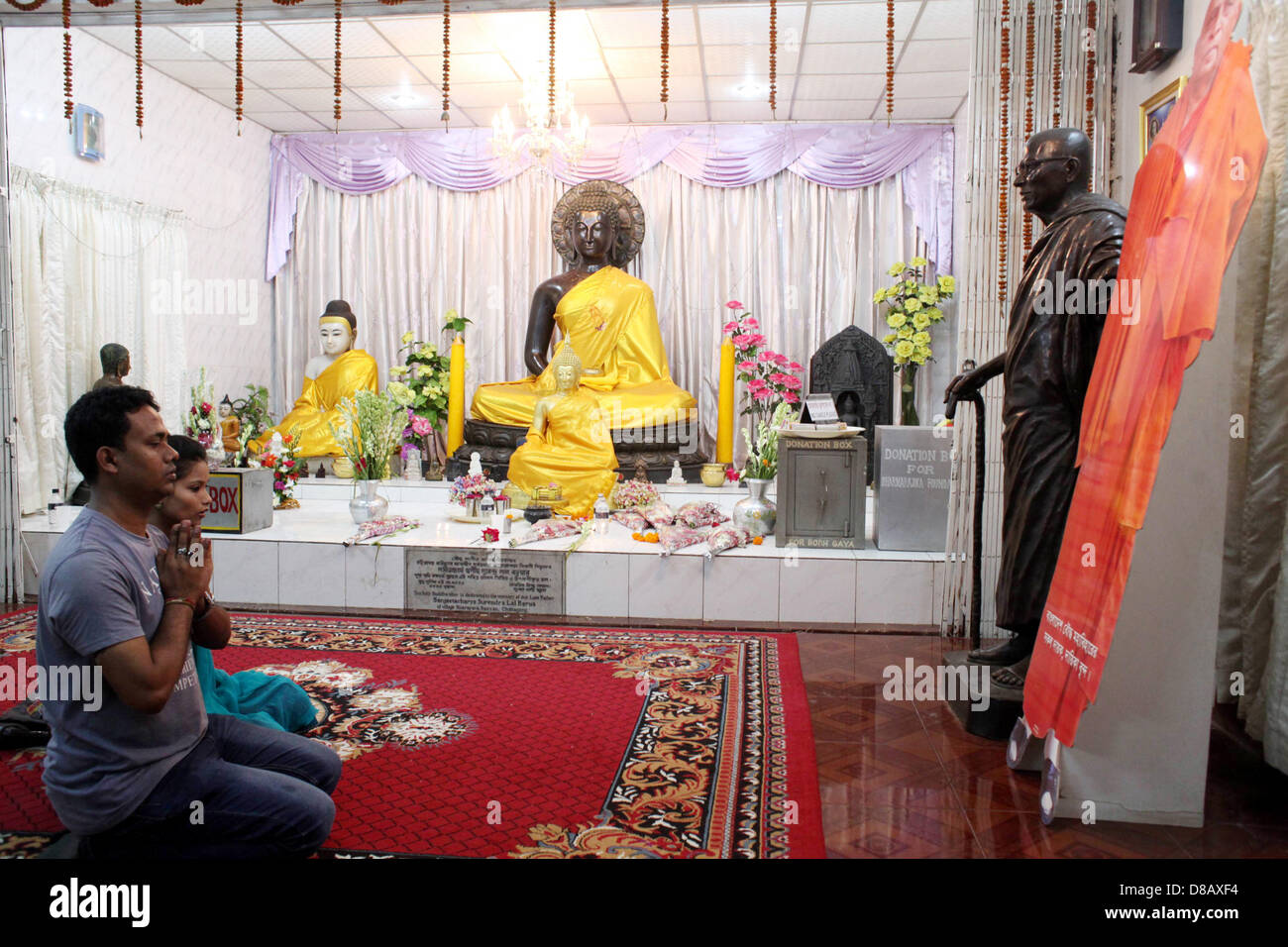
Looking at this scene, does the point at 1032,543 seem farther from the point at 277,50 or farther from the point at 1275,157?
the point at 277,50

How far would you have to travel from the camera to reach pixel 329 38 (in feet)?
20.0

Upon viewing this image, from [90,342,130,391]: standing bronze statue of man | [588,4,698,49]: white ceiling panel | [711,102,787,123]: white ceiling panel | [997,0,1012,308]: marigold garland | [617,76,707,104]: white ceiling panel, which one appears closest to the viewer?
[997,0,1012,308]: marigold garland

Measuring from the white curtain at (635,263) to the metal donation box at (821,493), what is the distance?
138 inches

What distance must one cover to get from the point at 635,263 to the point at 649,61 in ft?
6.35

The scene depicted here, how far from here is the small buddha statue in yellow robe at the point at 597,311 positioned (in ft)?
22.9

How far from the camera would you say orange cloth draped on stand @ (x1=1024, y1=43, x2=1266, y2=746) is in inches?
90.2

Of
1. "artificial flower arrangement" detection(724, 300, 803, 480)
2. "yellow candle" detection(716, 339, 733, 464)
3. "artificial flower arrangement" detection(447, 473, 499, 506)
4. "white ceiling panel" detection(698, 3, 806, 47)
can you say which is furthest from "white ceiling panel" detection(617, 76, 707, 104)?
"artificial flower arrangement" detection(447, 473, 499, 506)

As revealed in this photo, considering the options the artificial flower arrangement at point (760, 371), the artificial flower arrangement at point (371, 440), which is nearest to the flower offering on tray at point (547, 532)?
the artificial flower arrangement at point (371, 440)

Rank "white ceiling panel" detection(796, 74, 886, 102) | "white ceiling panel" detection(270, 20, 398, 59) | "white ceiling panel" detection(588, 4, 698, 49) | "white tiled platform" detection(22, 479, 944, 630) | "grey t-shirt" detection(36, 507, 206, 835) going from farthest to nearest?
"white ceiling panel" detection(796, 74, 886, 102), "white ceiling panel" detection(270, 20, 398, 59), "white ceiling panel" detection(588, 4, 698, 49), "white tiled platform" detection(22, 479, 944, 630), "grey t-shirt" detection(36, 507, 206, 835)

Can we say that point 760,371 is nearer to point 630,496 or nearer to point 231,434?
point 630,496

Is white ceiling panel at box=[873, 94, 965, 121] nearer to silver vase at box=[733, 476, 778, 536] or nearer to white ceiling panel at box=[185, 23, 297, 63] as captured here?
silver vase at box=[733, 476, 778, 536]

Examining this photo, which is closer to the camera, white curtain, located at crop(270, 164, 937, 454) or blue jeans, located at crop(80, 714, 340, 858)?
blue jeans, located at crop(80, 714, 340, 858)

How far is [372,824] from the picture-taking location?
2.34m

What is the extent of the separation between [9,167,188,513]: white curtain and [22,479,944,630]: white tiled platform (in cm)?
191
